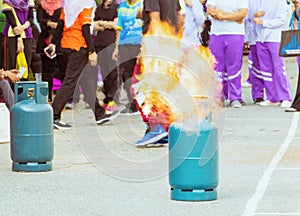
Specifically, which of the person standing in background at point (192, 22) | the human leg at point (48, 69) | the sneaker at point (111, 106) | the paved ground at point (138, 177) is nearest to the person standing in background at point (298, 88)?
the person standing in background at point (192, 22)

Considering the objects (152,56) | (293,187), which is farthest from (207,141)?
(152,56)

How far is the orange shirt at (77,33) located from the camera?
50.1ft

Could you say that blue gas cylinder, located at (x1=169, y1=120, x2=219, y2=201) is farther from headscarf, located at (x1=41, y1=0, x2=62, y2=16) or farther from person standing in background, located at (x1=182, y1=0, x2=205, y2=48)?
headscarf, located at (x1=41, y1=0, x2=62, y2=16)

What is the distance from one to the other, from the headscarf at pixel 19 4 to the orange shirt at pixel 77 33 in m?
1.20

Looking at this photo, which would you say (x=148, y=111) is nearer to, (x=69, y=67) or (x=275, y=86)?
(x=69, y=67)

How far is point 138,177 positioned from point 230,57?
27.9ft

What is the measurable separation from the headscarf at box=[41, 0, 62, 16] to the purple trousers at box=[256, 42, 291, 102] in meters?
3.79

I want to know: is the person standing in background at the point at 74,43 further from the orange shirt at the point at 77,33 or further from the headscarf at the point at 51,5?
the headscarf at the point at 51,5

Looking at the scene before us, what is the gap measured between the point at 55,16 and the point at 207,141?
1017cm

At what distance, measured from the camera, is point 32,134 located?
11.1 meters

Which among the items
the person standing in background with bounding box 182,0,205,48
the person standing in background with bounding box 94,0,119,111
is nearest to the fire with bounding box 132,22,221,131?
the person standing in background with bounding box 182,0,205,48

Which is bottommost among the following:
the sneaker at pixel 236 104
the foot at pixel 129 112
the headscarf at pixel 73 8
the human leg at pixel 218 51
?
the sneaker at pixel 236 104

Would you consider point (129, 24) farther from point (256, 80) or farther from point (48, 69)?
point (256, 80)

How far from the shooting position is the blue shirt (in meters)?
17.5
